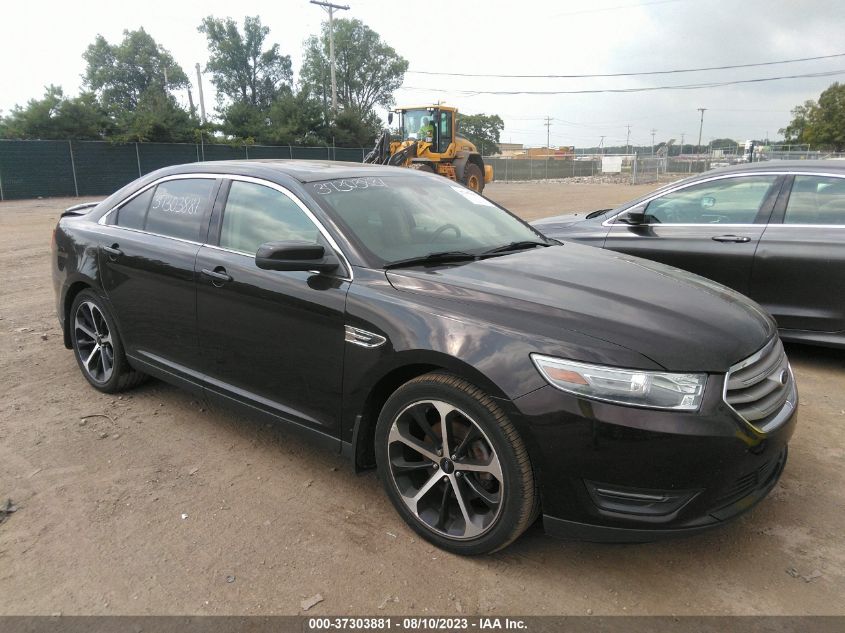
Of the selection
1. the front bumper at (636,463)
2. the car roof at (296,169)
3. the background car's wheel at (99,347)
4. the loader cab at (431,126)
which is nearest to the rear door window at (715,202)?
the car roof at (296,169)

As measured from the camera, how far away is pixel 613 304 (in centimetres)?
254

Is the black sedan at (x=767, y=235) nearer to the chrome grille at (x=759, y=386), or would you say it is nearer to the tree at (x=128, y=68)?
the chrome grille at (x=759, y=386)

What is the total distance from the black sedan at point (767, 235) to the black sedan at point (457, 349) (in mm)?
1875

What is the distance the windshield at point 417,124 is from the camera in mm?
21453

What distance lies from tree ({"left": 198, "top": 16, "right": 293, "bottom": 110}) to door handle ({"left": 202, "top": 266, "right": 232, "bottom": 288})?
61835 millimetres

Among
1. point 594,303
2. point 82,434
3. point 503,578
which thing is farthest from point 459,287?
point 82,434

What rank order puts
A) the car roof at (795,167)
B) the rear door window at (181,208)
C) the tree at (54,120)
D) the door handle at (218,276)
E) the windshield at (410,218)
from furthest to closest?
1. the tree at (54,120)
2. the car roof at (795,167)
3. the rear door window at (181,208)
4. the door handle at (218,276)
5. the windshield at (410,218)

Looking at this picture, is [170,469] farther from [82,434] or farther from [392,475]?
[392,475]

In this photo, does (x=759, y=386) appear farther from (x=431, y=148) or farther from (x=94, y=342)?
Result: (x=431, y=148)

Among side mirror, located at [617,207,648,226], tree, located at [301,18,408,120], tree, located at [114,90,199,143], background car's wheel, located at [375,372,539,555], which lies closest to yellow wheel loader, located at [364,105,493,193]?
tree, located at [114,90,199,143]

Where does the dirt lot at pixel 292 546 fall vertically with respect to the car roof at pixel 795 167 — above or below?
below

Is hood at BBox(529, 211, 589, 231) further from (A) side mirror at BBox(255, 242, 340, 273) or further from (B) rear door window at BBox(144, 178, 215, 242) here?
(A) side mirror at BBox(255, 242, 340, 273)

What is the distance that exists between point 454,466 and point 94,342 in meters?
3.14

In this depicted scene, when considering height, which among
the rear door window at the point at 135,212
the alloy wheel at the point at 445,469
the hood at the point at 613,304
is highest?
the rear door window at the point at 135,212
